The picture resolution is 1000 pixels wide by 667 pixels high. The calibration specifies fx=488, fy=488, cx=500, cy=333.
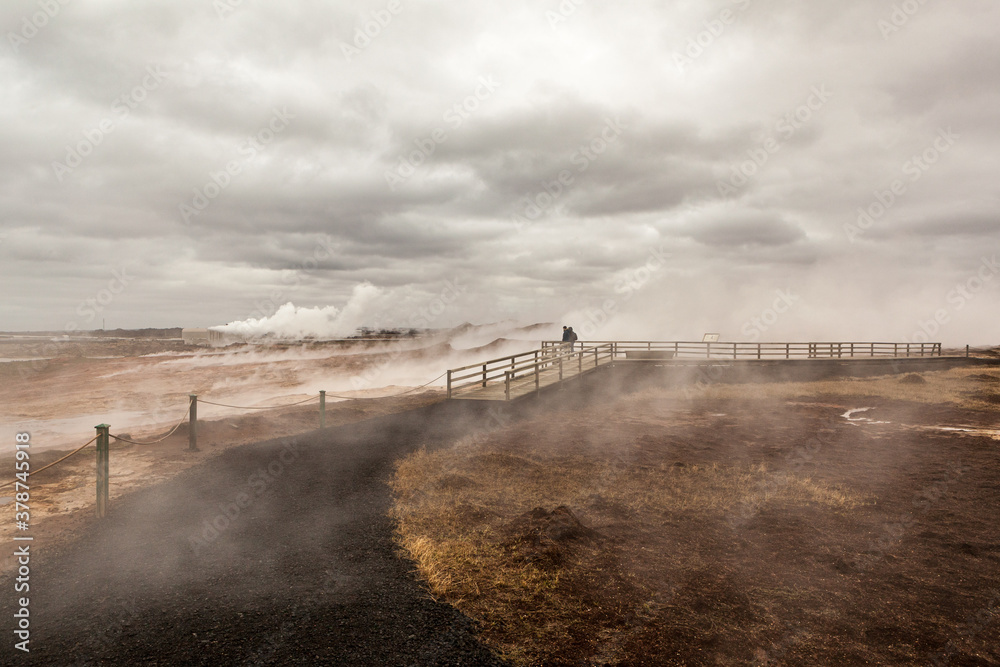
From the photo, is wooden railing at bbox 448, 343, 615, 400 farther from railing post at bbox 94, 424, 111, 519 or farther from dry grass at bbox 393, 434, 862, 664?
railing post at bbox 94, 424, 111, 519

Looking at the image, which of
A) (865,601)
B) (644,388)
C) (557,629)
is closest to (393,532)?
(557,629)

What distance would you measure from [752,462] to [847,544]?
528cm

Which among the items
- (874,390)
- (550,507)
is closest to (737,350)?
(874,390)

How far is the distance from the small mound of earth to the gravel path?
1.85m

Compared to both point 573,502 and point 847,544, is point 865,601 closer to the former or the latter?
point 847,544

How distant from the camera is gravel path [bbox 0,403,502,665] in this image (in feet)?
17.5

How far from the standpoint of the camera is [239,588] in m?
6.62

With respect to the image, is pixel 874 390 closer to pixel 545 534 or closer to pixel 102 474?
pixel 545 534

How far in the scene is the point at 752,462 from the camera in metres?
13.4

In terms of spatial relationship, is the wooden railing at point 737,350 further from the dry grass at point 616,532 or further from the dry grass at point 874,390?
the dry grass at point 616,532

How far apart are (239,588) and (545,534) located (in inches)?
181

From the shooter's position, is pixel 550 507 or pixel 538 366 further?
pixel 538 366

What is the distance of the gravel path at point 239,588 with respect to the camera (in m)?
5.34

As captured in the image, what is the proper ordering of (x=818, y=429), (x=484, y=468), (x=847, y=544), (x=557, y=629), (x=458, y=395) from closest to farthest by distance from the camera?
1. (x=557, y=629)
2. (x=847, y=544)
3. (x=484, y=468)
4. (x=818, y=429)
5. (x=458, y=395)
